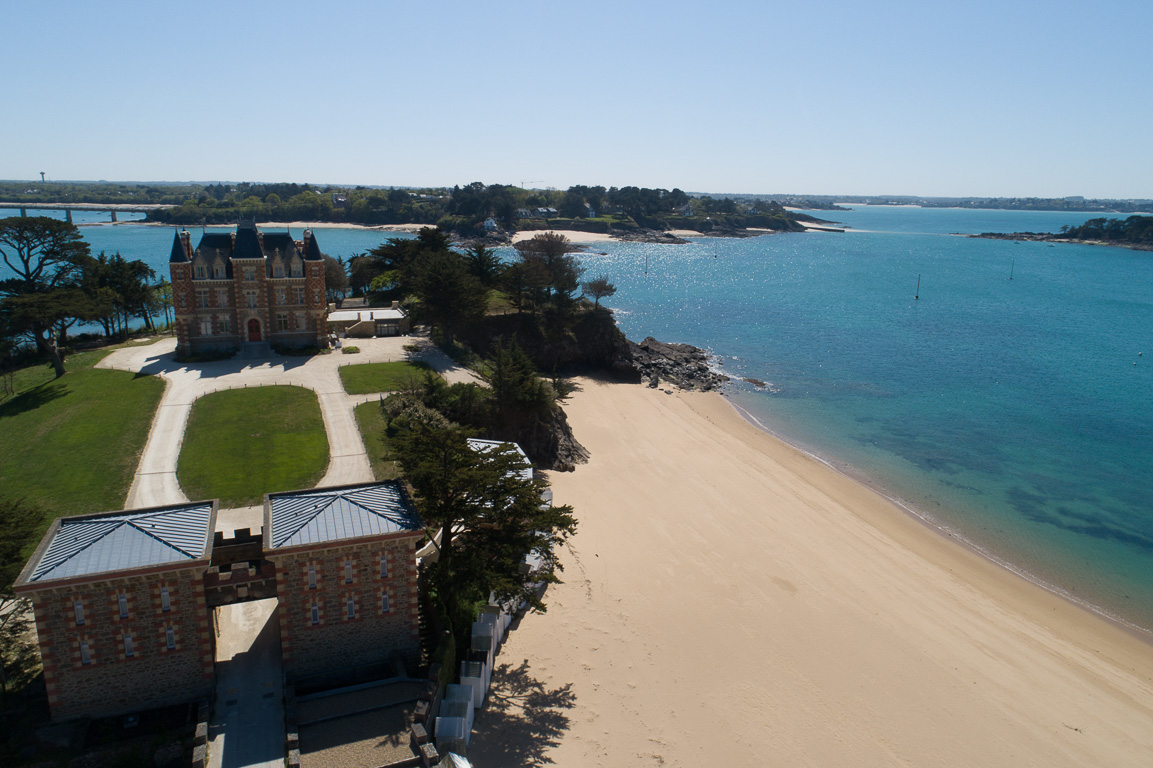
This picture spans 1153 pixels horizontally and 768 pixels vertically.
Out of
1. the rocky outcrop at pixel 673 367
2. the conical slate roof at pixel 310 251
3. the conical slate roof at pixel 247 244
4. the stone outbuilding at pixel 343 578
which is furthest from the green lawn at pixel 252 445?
the rocky outcrop at pixel 673 367

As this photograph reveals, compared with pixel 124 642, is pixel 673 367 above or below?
below

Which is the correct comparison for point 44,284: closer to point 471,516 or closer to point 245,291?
point 245,291

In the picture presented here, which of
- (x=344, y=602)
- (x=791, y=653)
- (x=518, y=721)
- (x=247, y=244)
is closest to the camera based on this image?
(x=344, y=602)

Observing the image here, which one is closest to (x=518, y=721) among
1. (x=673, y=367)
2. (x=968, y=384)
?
(x=673, y=367)

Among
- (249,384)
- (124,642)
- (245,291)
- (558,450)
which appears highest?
(245,291)

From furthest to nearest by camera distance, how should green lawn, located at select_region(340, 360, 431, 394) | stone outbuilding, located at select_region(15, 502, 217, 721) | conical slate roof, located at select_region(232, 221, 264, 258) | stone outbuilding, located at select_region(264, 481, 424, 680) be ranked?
1. conical slate roof, located at select_region(232, 221, 264, 258)
2. green lawn, located at select_region(340, 360, 431, 394)
3. stone outbuilding, located at select_region(264, 481, 424, 680)
4. stone outbuilding, located at select_region(15, 502, 217, 721)

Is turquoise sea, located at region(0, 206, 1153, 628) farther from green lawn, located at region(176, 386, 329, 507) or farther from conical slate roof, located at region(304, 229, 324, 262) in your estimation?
conical slate roof, located at region(304, 229, 324, 262)

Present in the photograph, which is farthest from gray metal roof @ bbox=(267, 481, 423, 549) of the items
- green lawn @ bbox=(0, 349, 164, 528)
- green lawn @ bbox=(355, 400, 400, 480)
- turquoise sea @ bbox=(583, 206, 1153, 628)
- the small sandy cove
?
turquoise sea @ bbox=(583, 206, 1153, 628)
